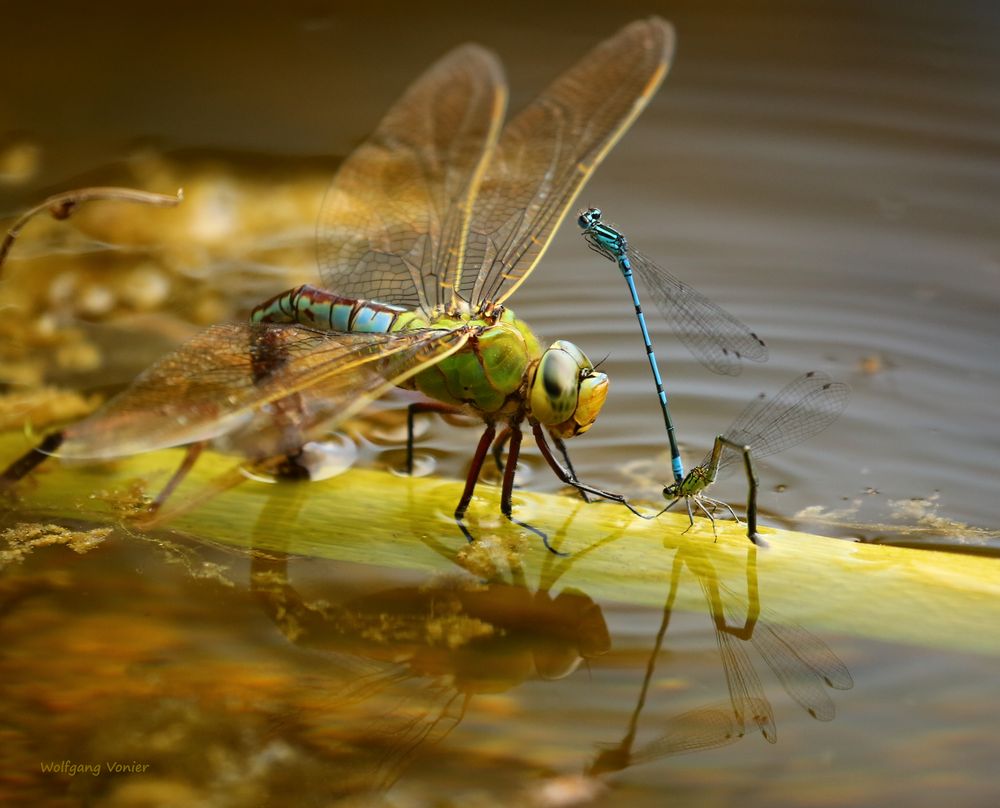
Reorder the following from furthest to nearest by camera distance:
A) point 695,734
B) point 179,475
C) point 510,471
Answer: point 510,471, point 179,475, point 695,734

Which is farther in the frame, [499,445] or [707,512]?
[499,445]

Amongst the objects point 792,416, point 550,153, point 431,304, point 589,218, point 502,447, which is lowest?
point 502,447

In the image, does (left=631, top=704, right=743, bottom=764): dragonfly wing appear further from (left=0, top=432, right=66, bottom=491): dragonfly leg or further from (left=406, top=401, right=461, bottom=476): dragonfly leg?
(left=0, top=432, right=66, bottom=491): dragonfly leg

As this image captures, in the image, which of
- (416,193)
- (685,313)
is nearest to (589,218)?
(685,313)

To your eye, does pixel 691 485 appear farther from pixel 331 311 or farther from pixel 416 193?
pixel 416 193

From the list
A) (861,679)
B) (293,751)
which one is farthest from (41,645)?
(861,679)

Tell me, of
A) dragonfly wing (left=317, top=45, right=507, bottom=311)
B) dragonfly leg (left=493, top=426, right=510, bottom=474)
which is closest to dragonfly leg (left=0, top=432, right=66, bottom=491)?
dragonfly wing (left=317, top=45, right=507, bottom=311)

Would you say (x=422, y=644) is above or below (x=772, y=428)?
below

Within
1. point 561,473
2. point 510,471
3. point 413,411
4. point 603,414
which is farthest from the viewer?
point 603,414
